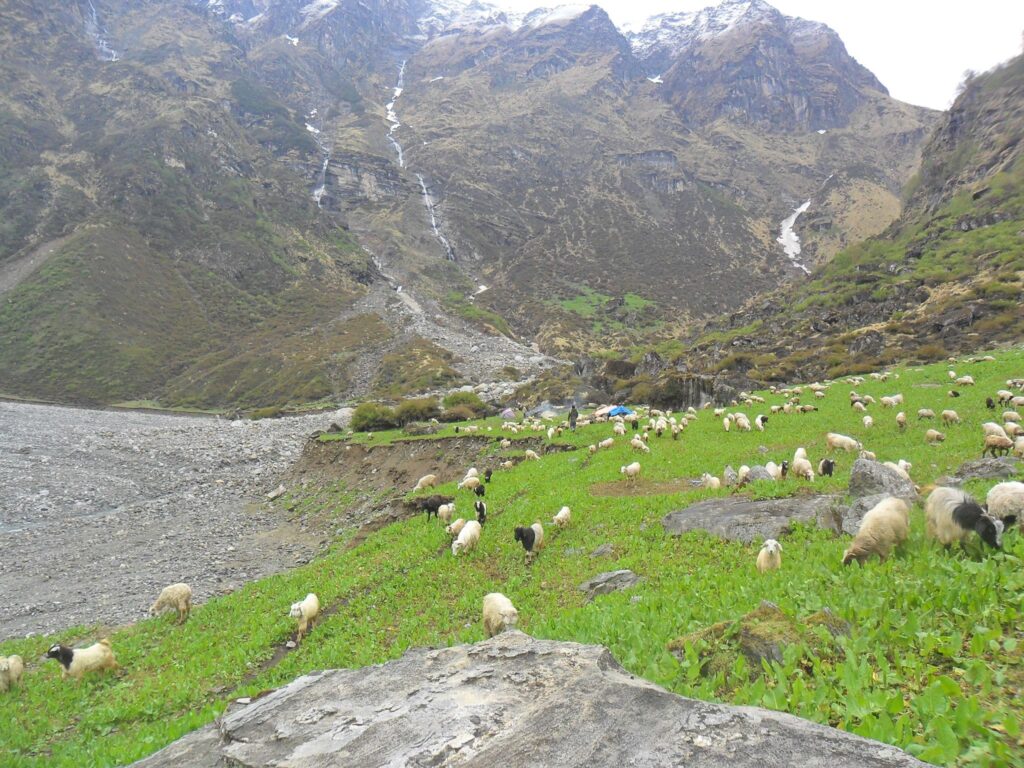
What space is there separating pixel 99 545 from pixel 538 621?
25682mm

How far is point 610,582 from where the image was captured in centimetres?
1009

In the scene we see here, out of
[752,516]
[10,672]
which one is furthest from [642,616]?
[10,672]

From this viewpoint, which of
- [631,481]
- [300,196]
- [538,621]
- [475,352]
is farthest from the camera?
[300,196]

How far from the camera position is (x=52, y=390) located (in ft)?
326

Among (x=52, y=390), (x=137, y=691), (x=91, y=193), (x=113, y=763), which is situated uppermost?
(x=91, y=193)

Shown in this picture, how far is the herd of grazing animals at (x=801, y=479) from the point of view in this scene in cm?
730

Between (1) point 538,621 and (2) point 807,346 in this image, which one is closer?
(1) point 538,621

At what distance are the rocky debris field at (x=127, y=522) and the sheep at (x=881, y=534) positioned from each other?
19.5 metres

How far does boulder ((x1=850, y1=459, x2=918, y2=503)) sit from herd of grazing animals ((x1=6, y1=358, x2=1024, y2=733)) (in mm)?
280

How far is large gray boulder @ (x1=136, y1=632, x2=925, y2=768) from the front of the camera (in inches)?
122

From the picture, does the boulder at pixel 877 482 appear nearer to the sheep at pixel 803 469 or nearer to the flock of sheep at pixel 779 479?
the flock of sheep at pixel 779 479

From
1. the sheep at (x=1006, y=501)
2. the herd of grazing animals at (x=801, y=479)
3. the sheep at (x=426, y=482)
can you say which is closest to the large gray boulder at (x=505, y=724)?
the herd of grazing animals at (x=801, y=479)

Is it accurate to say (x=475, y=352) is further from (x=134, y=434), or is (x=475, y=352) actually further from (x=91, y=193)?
(x=91, y=193)

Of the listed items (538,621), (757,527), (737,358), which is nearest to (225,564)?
(538,621)
